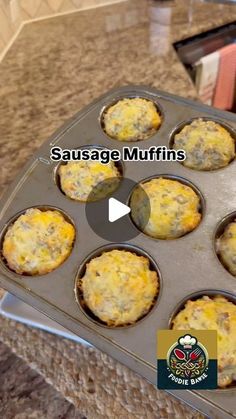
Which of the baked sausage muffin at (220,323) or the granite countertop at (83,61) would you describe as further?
the granite countertop at (83,61)

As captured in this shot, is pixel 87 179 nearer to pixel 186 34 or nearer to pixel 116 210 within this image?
pixel 116 210

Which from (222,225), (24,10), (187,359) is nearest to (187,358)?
(187,359)

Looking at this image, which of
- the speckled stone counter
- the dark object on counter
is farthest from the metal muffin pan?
the dark object on counter

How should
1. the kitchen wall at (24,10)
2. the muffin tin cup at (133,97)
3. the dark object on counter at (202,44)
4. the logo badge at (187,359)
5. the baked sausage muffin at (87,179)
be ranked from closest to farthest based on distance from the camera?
the logo badge at (187,359) → the baked sausage muffin at (87,179) → the muffin tin cup at (133,97) → the kitchen wall at (24,10) → the dark object on counter at (202,44)

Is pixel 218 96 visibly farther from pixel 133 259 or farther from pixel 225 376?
Result: pixel 225 376

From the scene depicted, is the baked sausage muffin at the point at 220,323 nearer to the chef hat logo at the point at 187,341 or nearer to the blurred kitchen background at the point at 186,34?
the chef hat logo at the point at 187,341

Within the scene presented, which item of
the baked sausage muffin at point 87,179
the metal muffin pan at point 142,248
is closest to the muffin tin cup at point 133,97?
the metal muffin pan at point 142,248
